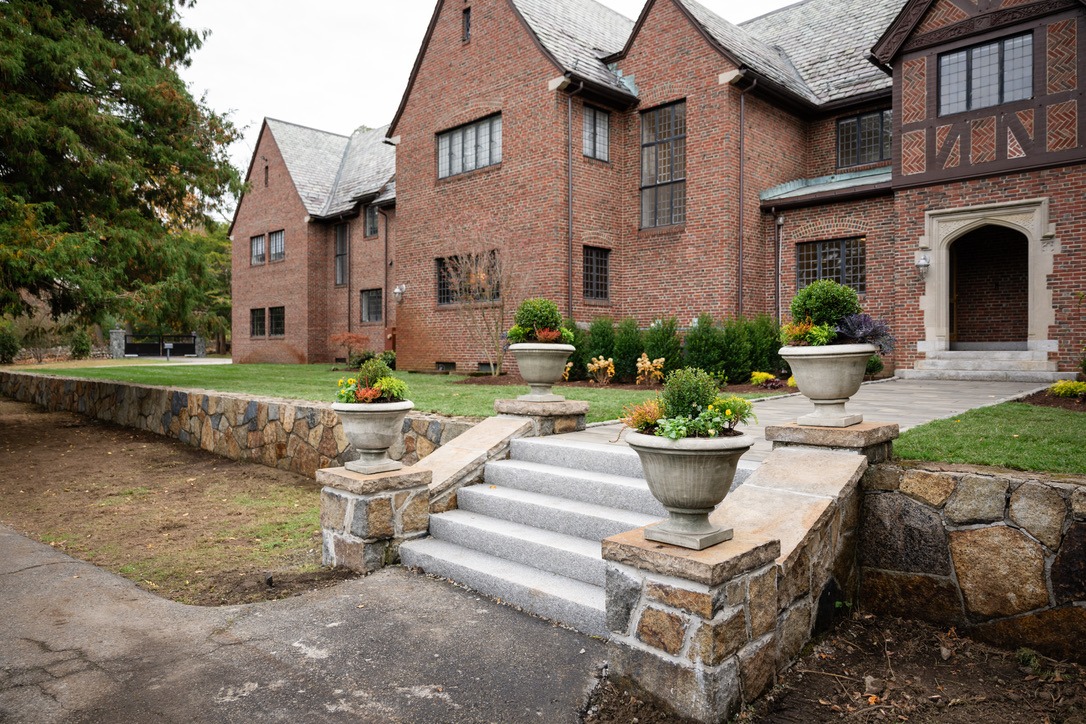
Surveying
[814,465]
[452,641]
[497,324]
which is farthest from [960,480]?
[497,324]

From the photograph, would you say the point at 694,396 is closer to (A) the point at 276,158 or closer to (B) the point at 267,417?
(B) the point at 267,417

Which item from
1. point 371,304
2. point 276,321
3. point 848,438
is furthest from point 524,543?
point 276,321

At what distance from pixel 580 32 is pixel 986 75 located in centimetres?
1010

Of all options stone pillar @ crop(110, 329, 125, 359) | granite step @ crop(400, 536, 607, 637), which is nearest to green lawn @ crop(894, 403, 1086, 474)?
granite step @ crop(400, 536, 607, 637)

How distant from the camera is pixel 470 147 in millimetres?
18938

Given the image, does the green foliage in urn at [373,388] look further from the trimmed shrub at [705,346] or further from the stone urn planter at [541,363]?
the trimmed shrub at [705,346]

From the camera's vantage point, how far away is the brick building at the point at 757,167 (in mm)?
13117

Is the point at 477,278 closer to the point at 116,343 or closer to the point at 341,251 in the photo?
the point at 341,251

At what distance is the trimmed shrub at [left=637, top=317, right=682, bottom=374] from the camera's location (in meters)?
13.8

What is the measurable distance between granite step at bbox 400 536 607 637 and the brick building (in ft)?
37.9

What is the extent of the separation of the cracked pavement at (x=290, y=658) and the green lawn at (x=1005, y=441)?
2736 millimetres

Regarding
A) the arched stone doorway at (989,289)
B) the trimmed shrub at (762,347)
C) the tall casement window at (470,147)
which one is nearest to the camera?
the trimmed shrub at (762,347)

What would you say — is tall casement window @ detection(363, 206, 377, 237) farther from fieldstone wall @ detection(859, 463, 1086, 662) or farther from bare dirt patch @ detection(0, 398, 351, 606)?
fieldstone wall @ detection(859, 463, 1086, 662)

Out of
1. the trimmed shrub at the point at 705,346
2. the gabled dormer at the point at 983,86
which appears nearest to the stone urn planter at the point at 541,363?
the trimmed shrub at the point at 705,346
